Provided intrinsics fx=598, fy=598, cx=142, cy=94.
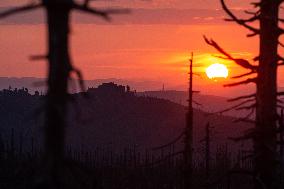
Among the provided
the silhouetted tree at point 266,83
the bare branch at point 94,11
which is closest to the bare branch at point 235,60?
the silhouetted tree at point 266,83

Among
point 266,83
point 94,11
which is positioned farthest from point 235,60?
point 94,11

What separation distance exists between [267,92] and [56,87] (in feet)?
18.9

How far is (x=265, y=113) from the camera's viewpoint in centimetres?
1105

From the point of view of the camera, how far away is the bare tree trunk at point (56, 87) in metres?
6.07

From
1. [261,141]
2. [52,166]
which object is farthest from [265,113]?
[52,166]

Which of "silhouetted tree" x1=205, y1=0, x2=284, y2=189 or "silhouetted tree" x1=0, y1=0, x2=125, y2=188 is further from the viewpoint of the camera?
"silhouetted tree" x1=205, y1=0, x2=284, y2=189

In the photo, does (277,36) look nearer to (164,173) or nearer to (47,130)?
(47,130)

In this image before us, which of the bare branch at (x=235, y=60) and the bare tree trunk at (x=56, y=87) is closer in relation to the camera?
the bare tree trunk at (x=56, y=87)

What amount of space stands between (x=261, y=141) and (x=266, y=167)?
54cm

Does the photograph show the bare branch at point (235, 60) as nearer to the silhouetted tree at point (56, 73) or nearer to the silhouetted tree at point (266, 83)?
the silhouetted tree at point (266, 83)

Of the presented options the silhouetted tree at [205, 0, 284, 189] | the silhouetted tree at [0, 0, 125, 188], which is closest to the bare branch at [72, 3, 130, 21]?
the silhouetted tree at [0, 0, 125, 188]

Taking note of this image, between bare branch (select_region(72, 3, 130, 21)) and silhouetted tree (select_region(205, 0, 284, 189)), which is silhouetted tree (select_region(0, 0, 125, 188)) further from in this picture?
silhouetted tree (select_region(205, 0, 284, 189))

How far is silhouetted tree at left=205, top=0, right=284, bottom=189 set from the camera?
35.7 ft

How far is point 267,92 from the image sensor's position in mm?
10977
